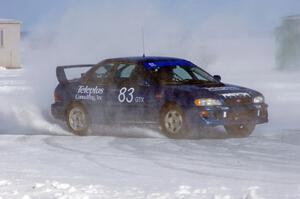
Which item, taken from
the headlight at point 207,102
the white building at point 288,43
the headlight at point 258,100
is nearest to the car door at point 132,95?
the headlight at point 207,102

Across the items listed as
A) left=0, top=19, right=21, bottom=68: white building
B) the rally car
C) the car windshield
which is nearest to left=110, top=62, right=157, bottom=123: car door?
the rally car

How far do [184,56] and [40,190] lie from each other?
20.0 metres

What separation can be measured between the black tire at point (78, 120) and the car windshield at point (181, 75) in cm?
160

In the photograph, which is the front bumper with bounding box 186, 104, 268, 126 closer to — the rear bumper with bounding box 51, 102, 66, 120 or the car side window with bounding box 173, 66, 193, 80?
the car side window with bounding box 173, 66, 193, 80

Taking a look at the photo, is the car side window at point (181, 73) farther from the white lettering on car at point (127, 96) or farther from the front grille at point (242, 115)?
the front grille at point (242, 115)

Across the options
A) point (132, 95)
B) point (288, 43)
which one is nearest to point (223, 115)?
point (132, 95)

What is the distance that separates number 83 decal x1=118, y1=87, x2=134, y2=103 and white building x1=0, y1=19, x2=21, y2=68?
3557 centimetres

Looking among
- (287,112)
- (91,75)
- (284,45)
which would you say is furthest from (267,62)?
(91,75)

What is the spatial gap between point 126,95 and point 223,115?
1792 mm

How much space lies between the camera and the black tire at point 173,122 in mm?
11820

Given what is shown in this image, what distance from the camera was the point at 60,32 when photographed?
1313 inches

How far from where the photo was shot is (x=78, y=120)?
13.2m

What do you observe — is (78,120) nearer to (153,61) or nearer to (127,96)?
(127,96)

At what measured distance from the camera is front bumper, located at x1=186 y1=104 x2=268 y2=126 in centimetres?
1159
